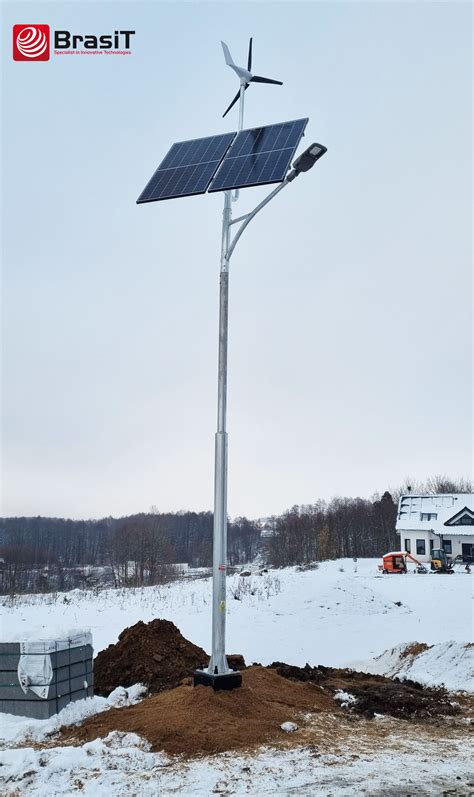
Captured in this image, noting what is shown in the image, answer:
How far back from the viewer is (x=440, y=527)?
159 ft

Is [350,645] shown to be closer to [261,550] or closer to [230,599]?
[230,599]

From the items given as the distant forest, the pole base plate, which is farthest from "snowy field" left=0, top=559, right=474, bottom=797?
the distant forest

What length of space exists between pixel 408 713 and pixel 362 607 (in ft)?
36.7

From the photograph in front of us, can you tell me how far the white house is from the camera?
157ft

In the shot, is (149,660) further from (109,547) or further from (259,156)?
(109,547)

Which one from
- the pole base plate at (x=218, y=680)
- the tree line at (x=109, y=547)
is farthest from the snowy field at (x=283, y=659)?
the tree line at (x=109, y=547)

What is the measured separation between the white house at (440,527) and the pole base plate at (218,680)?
41.5 m

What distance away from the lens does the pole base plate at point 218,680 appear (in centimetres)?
823

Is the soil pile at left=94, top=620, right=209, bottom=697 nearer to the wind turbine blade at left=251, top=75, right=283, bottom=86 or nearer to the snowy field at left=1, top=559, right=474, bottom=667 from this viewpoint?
the snowy field at left=1, top=559, right=474, bottom=667

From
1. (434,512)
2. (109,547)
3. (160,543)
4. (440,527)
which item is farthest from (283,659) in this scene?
(109,547)

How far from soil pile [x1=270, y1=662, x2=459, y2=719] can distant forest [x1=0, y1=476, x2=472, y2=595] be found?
3658 cm

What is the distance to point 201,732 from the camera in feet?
23.7

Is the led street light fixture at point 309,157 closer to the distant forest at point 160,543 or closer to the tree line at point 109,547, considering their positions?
the distant forest at point 160,543

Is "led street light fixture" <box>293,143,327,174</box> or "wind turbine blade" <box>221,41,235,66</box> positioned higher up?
"wind turbine blade" <box>221,41,235,66</box>
